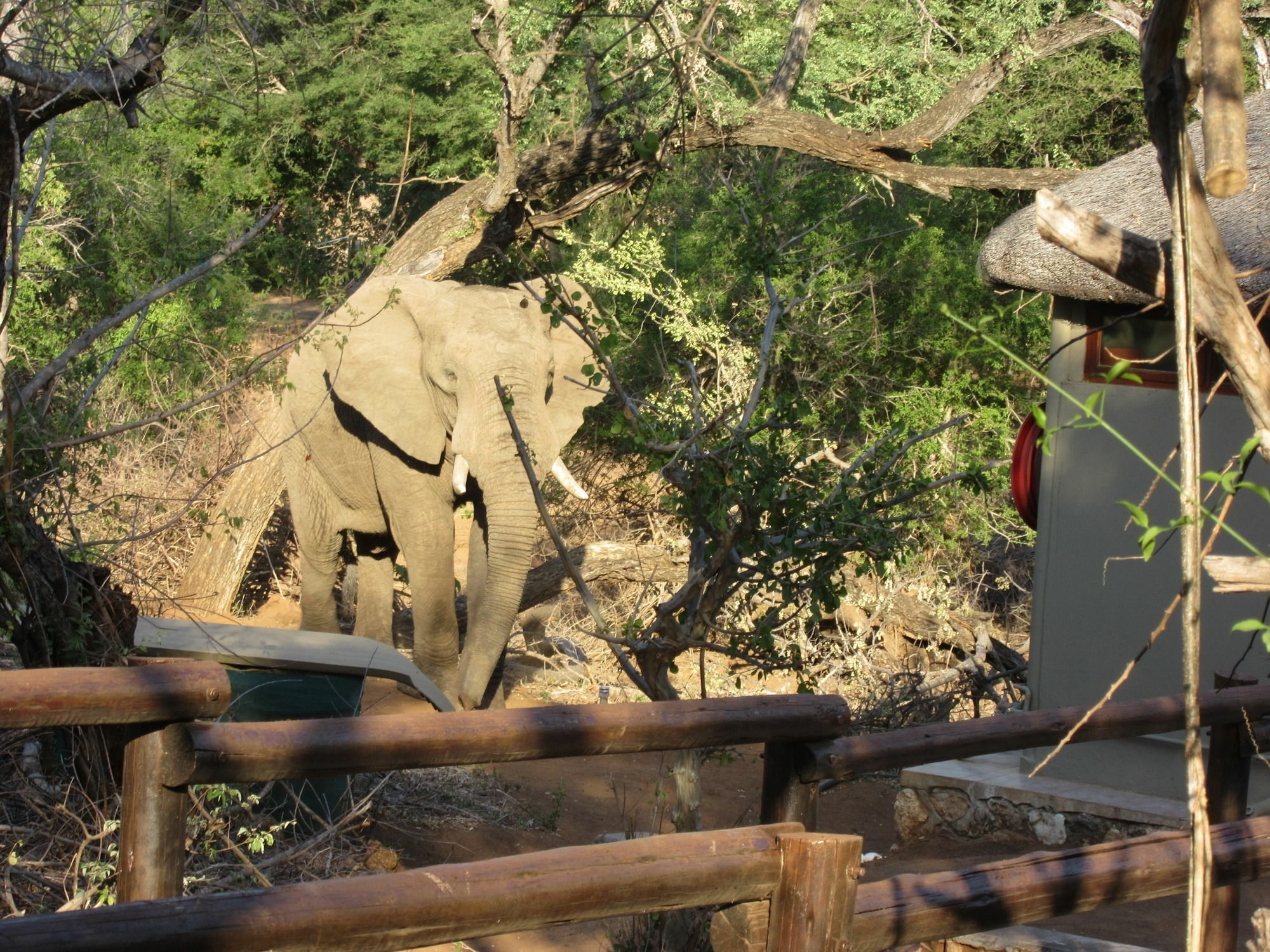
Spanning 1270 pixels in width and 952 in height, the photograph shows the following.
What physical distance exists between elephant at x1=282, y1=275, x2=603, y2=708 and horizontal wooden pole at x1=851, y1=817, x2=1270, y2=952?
4697 millimetres

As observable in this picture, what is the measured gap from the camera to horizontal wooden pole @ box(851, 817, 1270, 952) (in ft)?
8.96

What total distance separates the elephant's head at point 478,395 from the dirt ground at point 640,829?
0.79 meters

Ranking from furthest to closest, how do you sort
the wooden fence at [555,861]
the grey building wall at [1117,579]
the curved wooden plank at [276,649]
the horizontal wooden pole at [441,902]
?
1. the grey building wall at [1117,579]
2. the curved wooden plank at [276,649]
3. the wooden fence at [555,861]
4. the horizontal wooden pole at [441,902]

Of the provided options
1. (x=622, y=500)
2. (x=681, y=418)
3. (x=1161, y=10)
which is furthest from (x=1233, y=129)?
(x=622, y=500)

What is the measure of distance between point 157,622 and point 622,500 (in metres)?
7.54

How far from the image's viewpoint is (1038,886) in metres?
2.86

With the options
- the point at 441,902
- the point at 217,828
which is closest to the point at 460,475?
the point at 217,828

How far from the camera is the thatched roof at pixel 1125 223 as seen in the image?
4.82 meters

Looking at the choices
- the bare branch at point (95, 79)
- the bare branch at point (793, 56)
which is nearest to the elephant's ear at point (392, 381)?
the bare branch at point (95, 79)

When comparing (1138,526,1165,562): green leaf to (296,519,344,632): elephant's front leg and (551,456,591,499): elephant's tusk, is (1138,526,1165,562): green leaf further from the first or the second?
(296,519,344,632): elephant's front leg

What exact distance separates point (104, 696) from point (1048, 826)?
432 centimetres

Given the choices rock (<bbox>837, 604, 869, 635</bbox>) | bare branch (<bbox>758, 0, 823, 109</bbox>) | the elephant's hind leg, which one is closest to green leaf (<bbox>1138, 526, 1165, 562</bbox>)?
the elephant's hind leg

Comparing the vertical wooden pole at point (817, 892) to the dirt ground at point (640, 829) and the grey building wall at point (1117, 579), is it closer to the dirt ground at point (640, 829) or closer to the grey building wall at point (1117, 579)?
the dirt ground at point (640, 829)

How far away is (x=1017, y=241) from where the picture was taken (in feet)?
18.6
